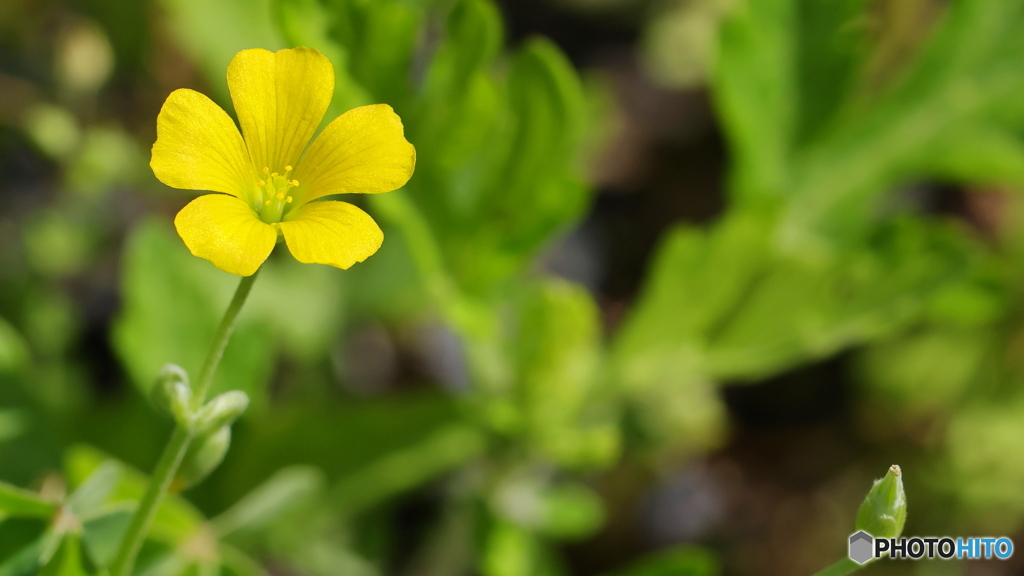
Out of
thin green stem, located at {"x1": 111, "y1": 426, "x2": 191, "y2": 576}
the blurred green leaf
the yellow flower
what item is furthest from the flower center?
the blurred green leaf

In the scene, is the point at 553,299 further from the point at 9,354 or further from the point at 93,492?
the point at 9,354

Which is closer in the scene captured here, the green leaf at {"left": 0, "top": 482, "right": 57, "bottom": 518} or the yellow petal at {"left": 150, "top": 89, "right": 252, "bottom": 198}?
the yellow petal at {"left": 150, "top": 89, "right": 252, "bottom": 198}

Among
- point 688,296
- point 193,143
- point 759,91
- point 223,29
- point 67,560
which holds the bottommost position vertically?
point 67,560

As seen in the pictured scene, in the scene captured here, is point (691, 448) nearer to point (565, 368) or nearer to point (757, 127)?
point (565, 368)

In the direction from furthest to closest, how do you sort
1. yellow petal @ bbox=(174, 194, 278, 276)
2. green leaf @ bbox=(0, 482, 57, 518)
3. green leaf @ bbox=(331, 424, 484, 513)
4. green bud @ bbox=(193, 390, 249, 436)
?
1. green leaf @ bbox=(331, 424, 484, 513)
2. green leaf @ bbox=(0, 482, 57, 518)
3. green bud @ bbox=(193, 390, 249, 436)
4. yellow petal @ bbox=(174, 194, 278, 276)

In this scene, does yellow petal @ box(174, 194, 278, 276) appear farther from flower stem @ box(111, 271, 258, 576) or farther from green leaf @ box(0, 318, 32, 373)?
green leaf @ box(0, 318, 32, 373)

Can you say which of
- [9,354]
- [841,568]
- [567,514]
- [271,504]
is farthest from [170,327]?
[841,568]

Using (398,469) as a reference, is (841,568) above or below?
below
